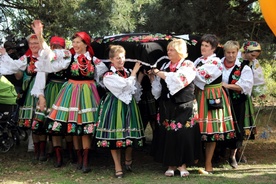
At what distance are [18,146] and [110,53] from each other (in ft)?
9.40

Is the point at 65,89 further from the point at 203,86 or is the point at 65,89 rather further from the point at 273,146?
the point at 273,146

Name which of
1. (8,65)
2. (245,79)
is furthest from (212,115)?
(8,65)

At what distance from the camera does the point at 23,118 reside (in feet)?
19.3

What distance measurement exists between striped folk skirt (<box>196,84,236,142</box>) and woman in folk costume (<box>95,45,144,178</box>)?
74cm

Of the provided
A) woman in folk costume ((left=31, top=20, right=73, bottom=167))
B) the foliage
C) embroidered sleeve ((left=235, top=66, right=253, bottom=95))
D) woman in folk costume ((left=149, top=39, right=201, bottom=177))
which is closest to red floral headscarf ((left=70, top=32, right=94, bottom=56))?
woman in folk costume ((left=31, top=20, right=73, bottom=167))

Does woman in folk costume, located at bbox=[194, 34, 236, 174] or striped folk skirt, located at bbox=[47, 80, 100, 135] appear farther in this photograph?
striped folk skirt, located at bbox=[47, 80, 100, 135]

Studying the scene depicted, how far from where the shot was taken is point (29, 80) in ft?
19.5

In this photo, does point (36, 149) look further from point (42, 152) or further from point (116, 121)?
point (116, 121)

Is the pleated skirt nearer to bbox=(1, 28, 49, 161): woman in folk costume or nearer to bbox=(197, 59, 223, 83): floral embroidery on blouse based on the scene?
bbox=(197, 59, 223, 83): floral embroidery on blouse

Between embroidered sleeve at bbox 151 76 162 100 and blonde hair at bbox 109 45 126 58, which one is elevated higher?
blonde hair at bbox 109 45 126 58

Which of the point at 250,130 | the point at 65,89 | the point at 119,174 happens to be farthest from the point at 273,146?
the point at 65,89

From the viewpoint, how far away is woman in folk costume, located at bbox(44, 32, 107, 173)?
5191 mm

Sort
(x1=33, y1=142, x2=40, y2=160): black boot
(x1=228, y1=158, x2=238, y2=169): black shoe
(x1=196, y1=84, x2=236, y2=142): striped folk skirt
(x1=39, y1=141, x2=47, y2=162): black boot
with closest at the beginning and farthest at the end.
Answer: (x1=196, y1=84, x2=236, y2=142): striped folk skirt → (x1=228, y1=158, x2=238, y2=169): black shoe → (x1=39, y1=141, x2=47, y2=162): black boot → (x1=33, y1=142, x2=40, y2=160): black boot

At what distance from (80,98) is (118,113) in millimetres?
551
